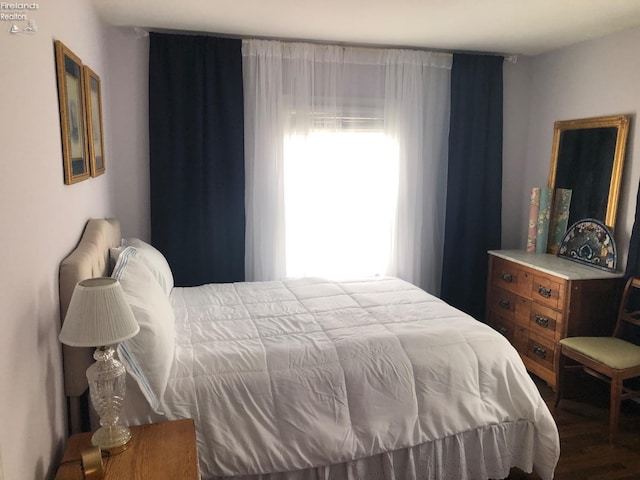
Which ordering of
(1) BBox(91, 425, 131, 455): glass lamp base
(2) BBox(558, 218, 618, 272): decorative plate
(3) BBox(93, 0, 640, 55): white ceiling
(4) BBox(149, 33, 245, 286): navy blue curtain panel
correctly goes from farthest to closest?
(4) BBox(149, 33, 245, 286): navy blue curtain panel → (2) BBox(558, 218, 618, 272): decorative plate → (3) BBox(93, 0, 640, 55): white ceiling → (1) BBox(91, 425, 131, 455): glass lamp base

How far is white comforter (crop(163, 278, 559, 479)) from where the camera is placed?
6.16 feet

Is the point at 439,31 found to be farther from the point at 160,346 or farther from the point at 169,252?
the point at 160,346

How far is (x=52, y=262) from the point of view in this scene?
1617 mm

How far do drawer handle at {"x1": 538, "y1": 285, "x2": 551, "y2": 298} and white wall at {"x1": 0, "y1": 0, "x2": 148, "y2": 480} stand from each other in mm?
2926

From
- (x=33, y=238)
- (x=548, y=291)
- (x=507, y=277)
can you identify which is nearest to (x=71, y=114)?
(x=33, y=238)

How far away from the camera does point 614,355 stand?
8.93 feet

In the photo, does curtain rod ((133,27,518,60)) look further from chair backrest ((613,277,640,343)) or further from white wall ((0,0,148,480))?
chair backrest ((613,277,640,343))

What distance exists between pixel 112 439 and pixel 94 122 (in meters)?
1.82

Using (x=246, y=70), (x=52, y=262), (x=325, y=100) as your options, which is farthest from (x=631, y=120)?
(x=52, y=262)

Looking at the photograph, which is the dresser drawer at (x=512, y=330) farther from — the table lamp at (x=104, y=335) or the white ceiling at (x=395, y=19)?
the table lamp at (x=104, y=335)

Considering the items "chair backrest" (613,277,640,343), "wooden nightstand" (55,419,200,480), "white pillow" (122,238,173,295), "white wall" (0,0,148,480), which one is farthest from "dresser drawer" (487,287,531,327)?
"white wall" (0,0,148,480)

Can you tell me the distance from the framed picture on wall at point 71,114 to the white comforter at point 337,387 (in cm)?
90

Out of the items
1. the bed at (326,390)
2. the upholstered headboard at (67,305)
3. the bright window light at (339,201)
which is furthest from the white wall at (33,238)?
the bright window light at (339,201)

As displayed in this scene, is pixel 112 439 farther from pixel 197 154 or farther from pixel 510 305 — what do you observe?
pixel 510 305
